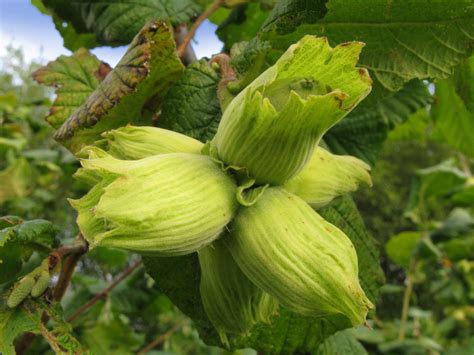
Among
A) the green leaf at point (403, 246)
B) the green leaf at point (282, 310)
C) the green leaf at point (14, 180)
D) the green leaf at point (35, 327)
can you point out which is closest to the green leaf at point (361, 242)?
the green leaf at point (282, 310)

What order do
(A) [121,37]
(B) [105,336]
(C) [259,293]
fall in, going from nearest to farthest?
(C) [259,293] → (A) [121,37] → (B) [105,336]

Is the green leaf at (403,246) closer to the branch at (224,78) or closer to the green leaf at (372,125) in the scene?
the green leaf at (372,125)

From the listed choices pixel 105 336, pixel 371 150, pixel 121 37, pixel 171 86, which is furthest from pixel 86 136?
pixel 105 336

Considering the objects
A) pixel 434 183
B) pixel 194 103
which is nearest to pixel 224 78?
pixel 194 103

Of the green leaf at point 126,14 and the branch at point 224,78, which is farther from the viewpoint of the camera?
the green leaf at point 126,14

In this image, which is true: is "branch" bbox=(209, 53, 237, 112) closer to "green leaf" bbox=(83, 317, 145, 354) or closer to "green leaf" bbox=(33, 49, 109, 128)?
"green leaf" bbox=(33, 49, 109, 128)

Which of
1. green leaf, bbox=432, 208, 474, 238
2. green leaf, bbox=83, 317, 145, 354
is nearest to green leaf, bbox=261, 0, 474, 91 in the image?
green leaf, bbox=83, 317, 145, 354

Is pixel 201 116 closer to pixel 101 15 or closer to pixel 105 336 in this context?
pixel 101 15
